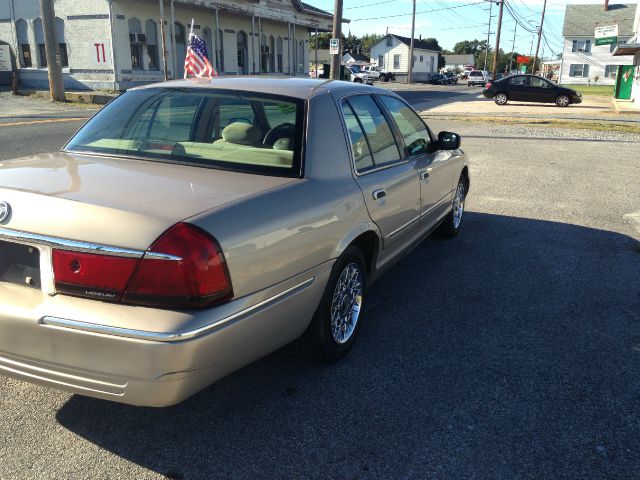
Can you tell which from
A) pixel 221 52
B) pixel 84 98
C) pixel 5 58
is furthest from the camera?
pixel 221 52

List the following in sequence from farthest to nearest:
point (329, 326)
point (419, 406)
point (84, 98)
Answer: point (84, 98), point (329, 326), point (419, 406)

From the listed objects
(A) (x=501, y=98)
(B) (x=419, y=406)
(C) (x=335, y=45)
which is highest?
(C) (x=335, y=45)

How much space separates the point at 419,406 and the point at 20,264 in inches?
81.4

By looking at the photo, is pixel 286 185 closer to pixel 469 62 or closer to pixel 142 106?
pixel 142 106

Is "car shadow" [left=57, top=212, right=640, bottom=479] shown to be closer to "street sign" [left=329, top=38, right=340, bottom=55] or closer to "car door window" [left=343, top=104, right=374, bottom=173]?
"car door window" [left=343, top=104, right=374, bottom=173]

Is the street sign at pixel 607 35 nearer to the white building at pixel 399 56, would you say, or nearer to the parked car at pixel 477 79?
the parked car at pixel 477 79

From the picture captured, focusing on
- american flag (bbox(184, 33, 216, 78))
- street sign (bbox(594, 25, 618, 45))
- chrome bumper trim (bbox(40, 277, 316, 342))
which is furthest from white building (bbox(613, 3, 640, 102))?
chrome bumper trim (bbox(40, 277, 316, 342))

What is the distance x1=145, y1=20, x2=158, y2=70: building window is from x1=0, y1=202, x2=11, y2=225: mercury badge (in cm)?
2979

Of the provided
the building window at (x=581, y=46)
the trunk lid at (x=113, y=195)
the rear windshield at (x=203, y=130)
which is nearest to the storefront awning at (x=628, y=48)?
the rear windshield at (x=203, y=130)

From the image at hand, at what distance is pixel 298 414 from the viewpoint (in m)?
3.04

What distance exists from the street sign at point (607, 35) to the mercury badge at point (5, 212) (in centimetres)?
4578

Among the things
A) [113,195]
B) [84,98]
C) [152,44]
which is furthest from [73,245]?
[152,44]

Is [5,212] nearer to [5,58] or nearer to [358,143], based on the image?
[358,143]

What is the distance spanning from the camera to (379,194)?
3.78 m
